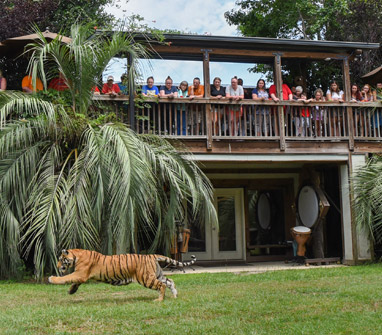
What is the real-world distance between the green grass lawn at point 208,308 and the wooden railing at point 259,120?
12.2 ft

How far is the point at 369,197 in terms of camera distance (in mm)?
12734

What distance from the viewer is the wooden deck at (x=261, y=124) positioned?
40.3ft

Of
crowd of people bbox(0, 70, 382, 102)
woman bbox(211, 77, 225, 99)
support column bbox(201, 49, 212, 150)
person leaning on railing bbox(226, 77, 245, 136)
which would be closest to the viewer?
crowd of people bbox(0, 70, 382, 102)

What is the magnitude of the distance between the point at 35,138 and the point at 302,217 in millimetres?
7326

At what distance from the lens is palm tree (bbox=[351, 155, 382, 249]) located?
12547mm

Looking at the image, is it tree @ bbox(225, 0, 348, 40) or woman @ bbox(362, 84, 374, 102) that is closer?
woman @ bbox(362, 84, 374, 102)

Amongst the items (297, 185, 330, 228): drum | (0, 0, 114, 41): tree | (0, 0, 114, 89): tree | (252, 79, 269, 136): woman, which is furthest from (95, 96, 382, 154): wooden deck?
(0, 0, 114, 41): tree

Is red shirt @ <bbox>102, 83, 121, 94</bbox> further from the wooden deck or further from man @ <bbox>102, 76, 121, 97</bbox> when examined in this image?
the wooden deck

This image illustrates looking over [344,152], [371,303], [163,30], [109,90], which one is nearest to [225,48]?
[163,30]

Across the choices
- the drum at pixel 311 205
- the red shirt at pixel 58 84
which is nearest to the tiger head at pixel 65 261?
the red shirt at pixel 58 84

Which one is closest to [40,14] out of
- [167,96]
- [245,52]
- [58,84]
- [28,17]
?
[28,17]

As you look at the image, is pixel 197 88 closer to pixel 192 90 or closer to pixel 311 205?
pixel 192 90

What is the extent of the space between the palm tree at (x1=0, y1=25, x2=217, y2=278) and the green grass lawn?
2.96ft

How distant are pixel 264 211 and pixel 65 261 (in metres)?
9.36
